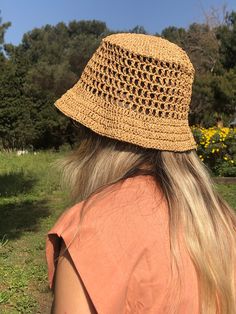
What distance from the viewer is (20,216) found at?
8508 mm

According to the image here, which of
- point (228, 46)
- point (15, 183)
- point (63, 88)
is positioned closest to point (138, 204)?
point (15, 183)

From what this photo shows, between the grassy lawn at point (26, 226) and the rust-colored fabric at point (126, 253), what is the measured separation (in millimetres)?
649

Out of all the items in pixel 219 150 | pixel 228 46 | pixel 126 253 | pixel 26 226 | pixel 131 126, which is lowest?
pixel 26 226

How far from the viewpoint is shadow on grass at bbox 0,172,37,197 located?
10555 mm

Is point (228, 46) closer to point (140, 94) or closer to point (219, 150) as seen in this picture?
point (219, 150)

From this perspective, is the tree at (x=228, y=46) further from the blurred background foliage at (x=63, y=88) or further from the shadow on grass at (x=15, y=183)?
the shadow on grass at (x=15, y=183)

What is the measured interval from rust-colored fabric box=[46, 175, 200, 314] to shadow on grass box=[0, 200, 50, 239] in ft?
20.1

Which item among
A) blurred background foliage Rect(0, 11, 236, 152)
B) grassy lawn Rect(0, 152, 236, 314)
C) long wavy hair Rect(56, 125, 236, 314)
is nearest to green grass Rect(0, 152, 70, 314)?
grassy lawn Rect(0, 152, 236, 314)

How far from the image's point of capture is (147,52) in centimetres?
133

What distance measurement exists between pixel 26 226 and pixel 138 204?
6.84m

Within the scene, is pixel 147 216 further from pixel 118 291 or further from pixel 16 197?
pixel 16 197

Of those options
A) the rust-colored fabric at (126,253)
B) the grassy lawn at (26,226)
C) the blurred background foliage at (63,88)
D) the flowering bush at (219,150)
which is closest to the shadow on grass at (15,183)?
the grassy lawn at (26,226)

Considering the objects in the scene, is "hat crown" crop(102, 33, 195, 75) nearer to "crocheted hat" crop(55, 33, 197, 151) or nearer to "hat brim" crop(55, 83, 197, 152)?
"crocheted hat" crop(55, 33, 197, 151)

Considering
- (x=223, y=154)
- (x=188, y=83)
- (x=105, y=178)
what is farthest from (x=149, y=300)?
(x=223, y=154)
